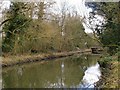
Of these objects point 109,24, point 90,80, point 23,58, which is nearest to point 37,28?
point 23,58

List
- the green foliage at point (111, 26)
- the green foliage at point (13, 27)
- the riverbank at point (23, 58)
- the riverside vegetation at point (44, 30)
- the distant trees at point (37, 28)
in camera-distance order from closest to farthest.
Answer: the green foliage at point (111, 26), the riverside vegetation at point (44, 30), the riverbank at point (23, 58), the green foliage at point (13, 27), the distant trees at point (37, 28)

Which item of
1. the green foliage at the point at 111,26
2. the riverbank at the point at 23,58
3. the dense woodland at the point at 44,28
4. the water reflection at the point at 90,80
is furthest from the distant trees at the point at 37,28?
the water reflection at the point at 90,80

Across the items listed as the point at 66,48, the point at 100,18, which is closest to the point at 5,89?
the point at 100,18

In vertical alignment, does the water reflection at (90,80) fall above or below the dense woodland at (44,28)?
below

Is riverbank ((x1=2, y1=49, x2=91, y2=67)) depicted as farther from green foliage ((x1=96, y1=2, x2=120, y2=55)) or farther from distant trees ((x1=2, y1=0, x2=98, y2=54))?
green foliage ((x1=96, y1=2, x2=120, y2=55))

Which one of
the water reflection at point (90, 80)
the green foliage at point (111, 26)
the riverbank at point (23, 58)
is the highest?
the green foliage at point (111, 26)

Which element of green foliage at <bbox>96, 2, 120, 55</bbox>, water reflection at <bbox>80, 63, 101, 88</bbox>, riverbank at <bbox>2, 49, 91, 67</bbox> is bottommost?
water reflection at <bbox>80, 63, 101, 88</bbox>

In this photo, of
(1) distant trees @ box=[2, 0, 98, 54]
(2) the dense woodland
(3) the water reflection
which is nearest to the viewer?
(3) the water reflection

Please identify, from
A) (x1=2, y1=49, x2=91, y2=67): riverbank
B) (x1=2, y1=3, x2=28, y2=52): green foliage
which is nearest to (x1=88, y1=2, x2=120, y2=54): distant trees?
(x1=2, y1=3, x2=28, y2=52): green foliage

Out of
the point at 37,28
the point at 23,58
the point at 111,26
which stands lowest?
the point at 23,58

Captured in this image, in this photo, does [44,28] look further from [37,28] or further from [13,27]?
[13,27]

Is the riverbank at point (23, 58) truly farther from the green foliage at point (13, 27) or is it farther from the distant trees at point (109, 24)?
the distant trees at point (109, 24)

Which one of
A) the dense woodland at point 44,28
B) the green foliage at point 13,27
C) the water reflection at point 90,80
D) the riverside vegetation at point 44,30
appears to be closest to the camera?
the water reflection at point 90,80

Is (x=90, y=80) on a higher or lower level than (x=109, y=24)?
lower
